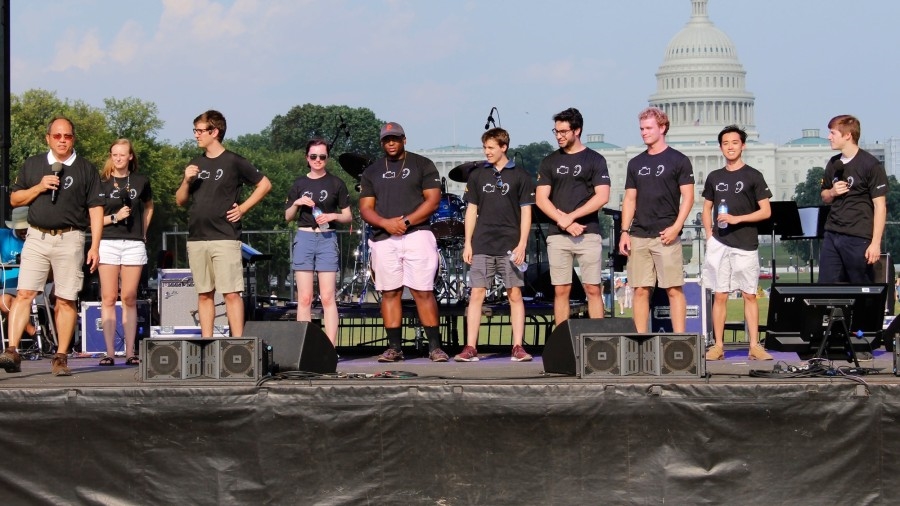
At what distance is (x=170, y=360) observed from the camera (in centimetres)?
899

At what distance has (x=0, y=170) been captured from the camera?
13000 mm

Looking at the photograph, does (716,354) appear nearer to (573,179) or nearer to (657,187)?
(657,187)

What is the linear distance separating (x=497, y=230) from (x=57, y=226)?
3.30 m

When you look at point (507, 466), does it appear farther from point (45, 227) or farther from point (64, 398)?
point (45, 227)

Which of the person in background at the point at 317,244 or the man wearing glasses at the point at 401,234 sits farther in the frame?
the person in background at the point at 317,244

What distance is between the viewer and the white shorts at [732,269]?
11.4 m

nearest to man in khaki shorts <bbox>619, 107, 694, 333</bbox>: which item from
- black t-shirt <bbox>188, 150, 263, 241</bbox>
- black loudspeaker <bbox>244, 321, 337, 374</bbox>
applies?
black loudspeaker <bbox>244, 321, 337, 374</bbox>

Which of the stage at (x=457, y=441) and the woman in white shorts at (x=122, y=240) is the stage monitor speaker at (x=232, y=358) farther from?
the woman in white shorts at (x=122, y=240)

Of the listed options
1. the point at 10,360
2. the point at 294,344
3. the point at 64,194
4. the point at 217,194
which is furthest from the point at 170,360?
the point at 217,194

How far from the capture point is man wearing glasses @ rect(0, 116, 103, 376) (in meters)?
10.0

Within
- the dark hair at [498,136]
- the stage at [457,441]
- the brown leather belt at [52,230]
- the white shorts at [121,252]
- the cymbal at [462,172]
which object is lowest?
the stage at [457,441]

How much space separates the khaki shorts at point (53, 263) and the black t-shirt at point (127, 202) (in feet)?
4.77

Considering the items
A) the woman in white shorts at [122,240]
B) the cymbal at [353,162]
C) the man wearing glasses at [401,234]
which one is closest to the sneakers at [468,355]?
the man wearing glasses at [401,234]

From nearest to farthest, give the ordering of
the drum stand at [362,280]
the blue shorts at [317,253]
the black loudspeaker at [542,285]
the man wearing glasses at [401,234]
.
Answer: the man wearing glasses at [401,234]
the blue shorts at [317,253]
the black loudspeaker at [542,285]
the drum stand at [362,280]
